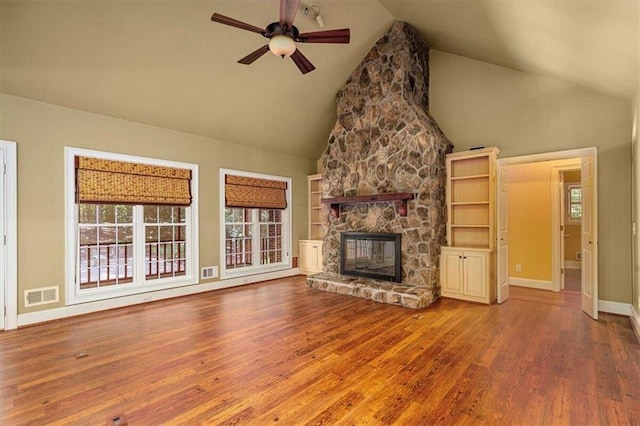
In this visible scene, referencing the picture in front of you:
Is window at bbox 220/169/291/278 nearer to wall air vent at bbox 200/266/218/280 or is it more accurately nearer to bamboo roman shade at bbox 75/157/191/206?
wall air vent at bbox 200/266/218/280

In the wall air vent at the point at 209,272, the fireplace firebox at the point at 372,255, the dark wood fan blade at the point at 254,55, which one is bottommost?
the wall air vent at the point at 209,272

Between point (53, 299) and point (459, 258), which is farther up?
point (459, 258)

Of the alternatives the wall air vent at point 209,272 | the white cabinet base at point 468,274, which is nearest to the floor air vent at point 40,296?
the wall air vent at point 209,272

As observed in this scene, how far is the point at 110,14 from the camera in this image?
3412mm

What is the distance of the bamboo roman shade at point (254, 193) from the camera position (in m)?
6.09

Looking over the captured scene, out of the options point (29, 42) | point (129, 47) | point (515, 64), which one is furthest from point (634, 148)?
point (29, 42)

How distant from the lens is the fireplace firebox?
17.6ft

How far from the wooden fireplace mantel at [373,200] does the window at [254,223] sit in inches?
54.3

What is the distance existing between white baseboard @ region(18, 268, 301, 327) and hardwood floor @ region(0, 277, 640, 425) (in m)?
0.22

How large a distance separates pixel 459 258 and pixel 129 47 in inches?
218

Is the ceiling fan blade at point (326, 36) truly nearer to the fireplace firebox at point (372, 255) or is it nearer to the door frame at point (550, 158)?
the fireplace firebox at point (372, 255)

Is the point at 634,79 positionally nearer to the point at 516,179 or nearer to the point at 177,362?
the point at 516,179

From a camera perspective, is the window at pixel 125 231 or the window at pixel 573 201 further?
the window at pixel 573 201

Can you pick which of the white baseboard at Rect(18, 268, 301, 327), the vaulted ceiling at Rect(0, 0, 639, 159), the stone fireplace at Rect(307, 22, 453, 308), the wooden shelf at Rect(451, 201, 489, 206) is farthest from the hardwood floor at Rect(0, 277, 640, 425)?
the vaulted ceiling at Rect(0, 0, 639, 159)
